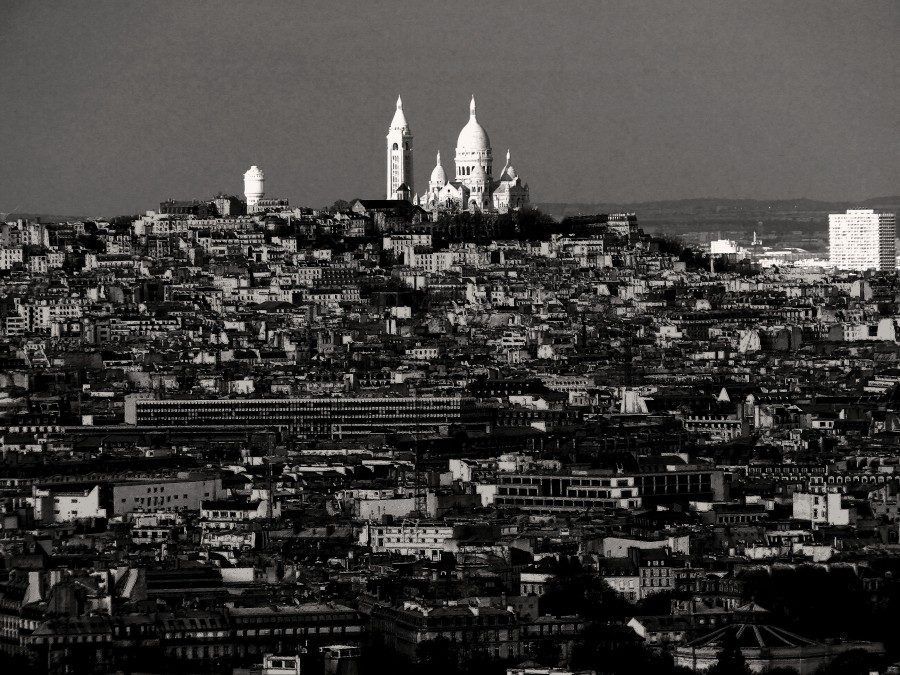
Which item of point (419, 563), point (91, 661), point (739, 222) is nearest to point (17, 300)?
point (419, 563)

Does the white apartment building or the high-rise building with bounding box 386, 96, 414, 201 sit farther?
the high-rise building with bounding box 386, 96, 414, 201

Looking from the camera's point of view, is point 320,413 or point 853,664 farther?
point 320,413

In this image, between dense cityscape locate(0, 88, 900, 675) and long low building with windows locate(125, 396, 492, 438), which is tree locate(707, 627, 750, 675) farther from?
long low building with windows locate(125, 396, 492, 438)

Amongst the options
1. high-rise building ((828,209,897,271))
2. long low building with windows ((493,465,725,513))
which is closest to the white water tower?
high-rise building ((828,209,897,271))

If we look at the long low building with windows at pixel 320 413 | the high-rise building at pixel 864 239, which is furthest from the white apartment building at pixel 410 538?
the high-rise building at pixel 864 239

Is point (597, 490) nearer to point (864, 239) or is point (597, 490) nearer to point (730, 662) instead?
point (730, 662)

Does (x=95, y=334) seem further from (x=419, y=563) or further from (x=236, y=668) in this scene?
(x=236, y=668)

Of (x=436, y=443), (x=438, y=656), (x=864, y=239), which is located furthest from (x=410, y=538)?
(x=864, y=239)

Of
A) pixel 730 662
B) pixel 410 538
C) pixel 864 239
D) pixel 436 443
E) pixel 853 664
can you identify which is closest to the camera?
pixel 730 662
